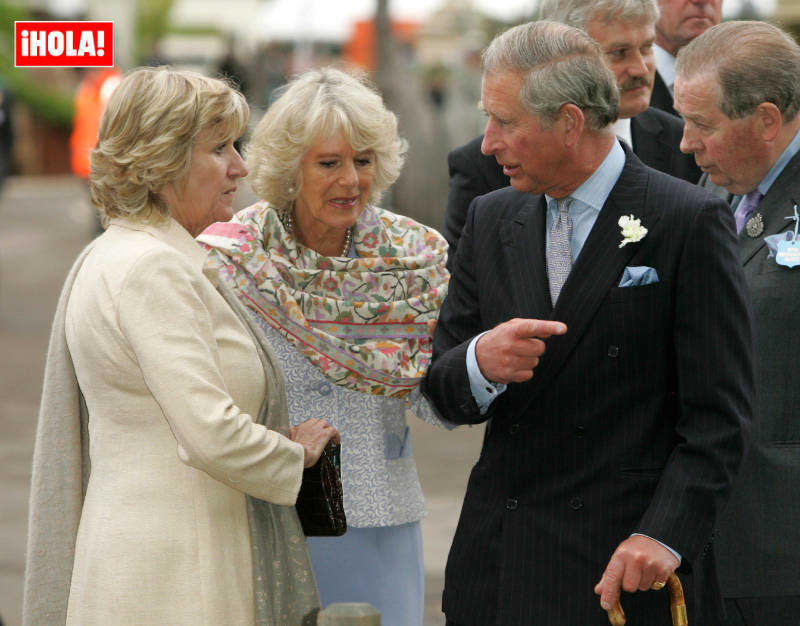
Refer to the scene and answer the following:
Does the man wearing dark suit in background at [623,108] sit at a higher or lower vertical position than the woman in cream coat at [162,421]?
higher

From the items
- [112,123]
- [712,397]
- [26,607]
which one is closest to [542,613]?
[712,397]

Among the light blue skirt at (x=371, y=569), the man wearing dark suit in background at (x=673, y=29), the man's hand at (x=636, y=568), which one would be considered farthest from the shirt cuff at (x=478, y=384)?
the man wearing dark suit in background at (x=673, y=29)

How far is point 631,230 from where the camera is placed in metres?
2.89

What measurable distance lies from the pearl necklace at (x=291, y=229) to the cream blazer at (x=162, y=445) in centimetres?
80

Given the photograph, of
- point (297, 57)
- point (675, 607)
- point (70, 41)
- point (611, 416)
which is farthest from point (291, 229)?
point (297, 57)

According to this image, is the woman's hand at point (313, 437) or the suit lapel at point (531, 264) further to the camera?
the woman's hand at point (313, 437)

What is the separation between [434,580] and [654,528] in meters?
3.94

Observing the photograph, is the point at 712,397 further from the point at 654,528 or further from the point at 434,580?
the point at 434,580

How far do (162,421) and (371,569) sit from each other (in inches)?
37.9

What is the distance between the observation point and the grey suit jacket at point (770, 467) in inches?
128

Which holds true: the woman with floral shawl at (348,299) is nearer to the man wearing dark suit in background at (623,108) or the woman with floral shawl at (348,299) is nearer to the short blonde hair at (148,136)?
the man wearing dark suit in background at (623,108)

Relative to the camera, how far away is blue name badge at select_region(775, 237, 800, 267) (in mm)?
3242

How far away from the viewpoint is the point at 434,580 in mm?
6598

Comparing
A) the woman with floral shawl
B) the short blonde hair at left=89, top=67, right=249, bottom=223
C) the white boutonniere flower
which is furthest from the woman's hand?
the white boutonniere flower
